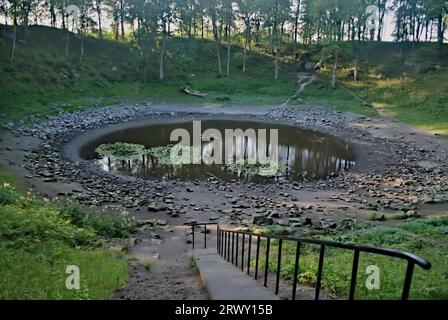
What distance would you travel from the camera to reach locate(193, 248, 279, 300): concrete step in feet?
15.4

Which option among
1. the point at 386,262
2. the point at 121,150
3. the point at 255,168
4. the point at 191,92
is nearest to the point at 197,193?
the point at 255,168

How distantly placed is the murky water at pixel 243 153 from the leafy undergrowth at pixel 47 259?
1050 centimetres

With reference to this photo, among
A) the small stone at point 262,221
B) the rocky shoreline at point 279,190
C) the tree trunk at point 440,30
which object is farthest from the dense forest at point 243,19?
the small stone at point 262,221

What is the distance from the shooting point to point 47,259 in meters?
6.95

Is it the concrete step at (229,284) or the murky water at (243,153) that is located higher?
the concrete step at (229,284)

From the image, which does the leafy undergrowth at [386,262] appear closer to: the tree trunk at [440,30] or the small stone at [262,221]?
the small stone at [262,221]

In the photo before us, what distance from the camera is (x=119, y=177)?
2019cm

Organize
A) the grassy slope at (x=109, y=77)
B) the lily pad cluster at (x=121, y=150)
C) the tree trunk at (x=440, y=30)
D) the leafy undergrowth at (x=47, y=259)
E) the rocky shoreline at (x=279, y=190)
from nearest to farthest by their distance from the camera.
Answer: the leafy undergrowth at (x=47, y=259)
the rocky shoreline at (x=279, y=190)
the lily pad cluster at (x=121, y=150)
the grassy slope at (x=109, y=77)
the tree trunk at (x=440, y=30)

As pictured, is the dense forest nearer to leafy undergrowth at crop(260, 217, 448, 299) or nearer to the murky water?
the murky water

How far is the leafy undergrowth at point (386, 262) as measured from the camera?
5.63 meters

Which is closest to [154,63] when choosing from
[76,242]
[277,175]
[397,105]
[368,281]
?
[397,105]

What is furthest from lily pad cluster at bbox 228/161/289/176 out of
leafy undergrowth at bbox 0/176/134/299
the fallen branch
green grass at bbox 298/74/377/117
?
the fallen branch

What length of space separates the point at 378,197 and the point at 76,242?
1310cm
